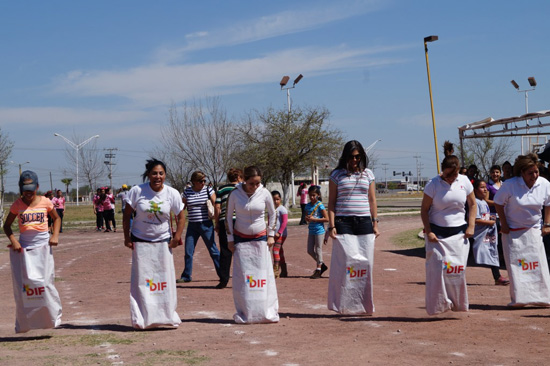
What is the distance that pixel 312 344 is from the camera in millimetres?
7379

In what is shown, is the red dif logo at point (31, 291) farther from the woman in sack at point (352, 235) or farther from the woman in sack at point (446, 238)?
the woman in sack at point (446, 238)

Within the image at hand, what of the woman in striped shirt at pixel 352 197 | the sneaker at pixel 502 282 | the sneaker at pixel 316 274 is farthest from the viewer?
the sneaker at pixel 316 274

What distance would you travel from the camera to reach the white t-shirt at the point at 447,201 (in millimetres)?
8680

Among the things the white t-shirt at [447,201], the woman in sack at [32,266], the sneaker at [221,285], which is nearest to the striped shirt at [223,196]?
the sneaker at [221,285]

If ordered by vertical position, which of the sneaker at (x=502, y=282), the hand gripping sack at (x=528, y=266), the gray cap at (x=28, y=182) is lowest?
the sneaker at (x=502, y=282)

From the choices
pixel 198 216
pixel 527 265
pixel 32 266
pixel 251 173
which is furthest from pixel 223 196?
pixel 527 265

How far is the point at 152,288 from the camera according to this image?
27.5ft

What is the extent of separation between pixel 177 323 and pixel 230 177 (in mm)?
3739

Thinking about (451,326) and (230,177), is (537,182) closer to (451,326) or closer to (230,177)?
(451,326)

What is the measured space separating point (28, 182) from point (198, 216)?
5110 mm

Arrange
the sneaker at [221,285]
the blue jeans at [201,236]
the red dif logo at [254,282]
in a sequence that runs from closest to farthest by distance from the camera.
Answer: the red dif logo at [254,282] < the sneaker at [221,285] < the blue jeans at [201,236]

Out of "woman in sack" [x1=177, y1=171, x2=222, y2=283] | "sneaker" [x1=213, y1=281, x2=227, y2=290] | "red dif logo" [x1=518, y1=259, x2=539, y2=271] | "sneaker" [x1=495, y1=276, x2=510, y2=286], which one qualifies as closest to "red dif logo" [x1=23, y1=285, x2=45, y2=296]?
"sneaker" [x1=213, y1=281, x2=227, y2=290]

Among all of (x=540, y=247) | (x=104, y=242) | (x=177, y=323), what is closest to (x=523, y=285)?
(x=540, y=247)

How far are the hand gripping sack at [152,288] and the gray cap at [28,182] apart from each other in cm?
128
